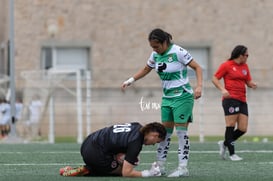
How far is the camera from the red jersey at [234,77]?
567 inches

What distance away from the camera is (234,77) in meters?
14.4

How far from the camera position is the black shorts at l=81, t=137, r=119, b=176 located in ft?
35.6

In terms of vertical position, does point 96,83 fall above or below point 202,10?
below

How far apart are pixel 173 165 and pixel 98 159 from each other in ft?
8.28

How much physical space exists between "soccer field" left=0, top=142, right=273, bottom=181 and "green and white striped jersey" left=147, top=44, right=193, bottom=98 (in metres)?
1.08

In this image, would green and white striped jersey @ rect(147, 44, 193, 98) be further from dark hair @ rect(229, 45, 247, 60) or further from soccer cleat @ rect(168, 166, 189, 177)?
dark hair @ rect(229, 45, 247, 60)

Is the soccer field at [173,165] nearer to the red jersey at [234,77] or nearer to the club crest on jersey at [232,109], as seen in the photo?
the club crest on jersey at [232,109]

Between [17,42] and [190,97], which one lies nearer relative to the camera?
[190,97]

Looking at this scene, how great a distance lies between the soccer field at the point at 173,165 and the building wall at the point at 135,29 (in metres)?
16.4

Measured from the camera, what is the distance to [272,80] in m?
32.5

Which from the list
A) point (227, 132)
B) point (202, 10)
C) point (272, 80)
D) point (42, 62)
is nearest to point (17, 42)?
point (42, 62)

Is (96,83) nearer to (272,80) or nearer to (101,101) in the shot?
(101,101)

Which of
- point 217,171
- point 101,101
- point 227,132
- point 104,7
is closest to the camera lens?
point 217,171

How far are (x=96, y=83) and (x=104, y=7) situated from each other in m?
2.96
